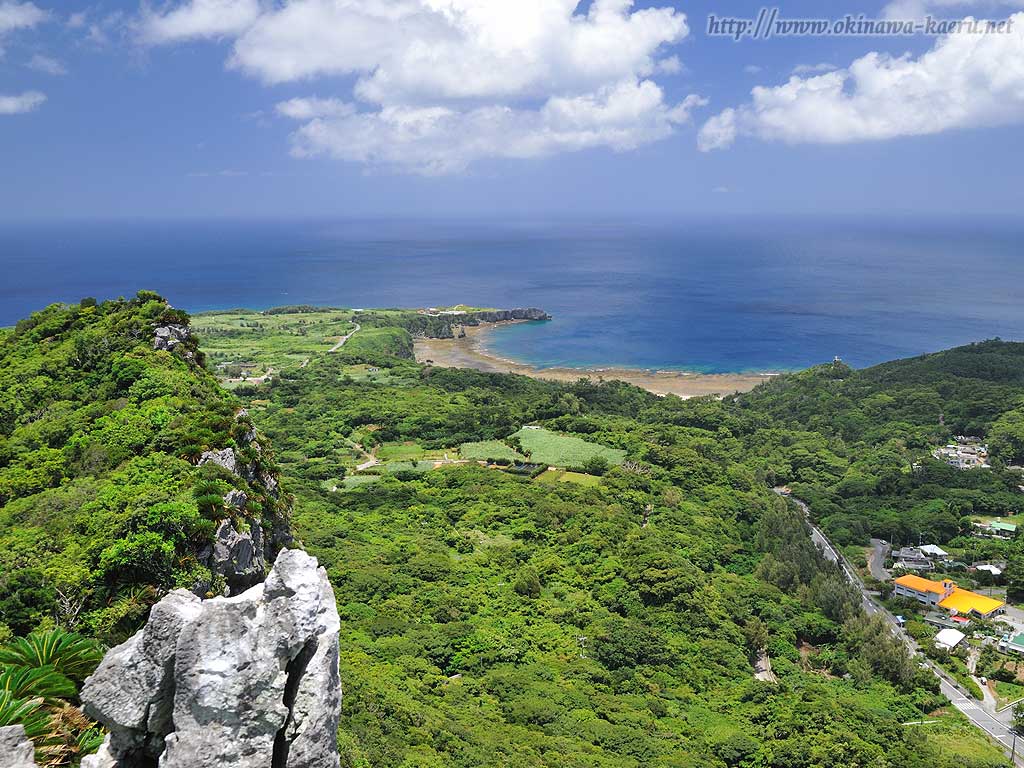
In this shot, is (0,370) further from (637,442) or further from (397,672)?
(637,442)

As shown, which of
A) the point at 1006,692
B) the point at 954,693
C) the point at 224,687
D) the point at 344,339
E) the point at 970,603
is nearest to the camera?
the point at 224,687

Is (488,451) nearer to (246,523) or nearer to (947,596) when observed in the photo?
(947,596)

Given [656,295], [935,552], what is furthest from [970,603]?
[656,295]

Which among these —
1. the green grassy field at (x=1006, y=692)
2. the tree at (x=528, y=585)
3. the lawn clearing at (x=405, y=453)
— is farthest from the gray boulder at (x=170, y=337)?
the green grassy field at (x=1006, y=692)

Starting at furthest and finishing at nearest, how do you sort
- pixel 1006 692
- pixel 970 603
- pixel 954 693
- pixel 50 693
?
1. pixel 970 603
2. pixel 1006 692
3. pixel 954 693
4. pixel 50 693

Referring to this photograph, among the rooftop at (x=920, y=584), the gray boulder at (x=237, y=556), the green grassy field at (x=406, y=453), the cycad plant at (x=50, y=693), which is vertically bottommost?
the rooftop at (x=920, y=584)

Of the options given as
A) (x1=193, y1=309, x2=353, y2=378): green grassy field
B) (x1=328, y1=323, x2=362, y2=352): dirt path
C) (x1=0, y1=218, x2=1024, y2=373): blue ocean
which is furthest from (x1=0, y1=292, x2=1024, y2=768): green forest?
(x1=0, y1=218, x2=1024, y2=373): blue ocean

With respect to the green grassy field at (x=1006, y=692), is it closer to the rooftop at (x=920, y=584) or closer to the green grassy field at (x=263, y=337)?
the rooftop at (x=920, y=584)
